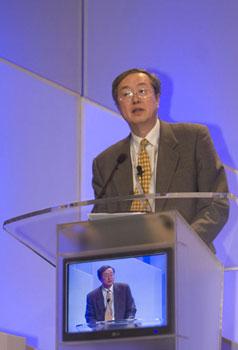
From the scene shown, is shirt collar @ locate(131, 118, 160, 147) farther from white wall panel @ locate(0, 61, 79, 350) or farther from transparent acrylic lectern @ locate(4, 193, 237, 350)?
white wall panel @ locate(0, 61, 79, 350)

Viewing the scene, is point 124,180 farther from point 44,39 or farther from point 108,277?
point 44,39

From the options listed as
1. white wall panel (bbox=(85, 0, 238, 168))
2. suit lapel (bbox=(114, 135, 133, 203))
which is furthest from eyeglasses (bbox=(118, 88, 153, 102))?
white wall panel (bbox=(85, 0, 238, 168))

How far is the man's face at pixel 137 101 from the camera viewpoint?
122 inches

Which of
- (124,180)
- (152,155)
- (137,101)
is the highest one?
(137,101)

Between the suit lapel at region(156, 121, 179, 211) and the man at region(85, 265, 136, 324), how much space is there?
666mm

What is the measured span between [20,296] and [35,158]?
25.9 inches

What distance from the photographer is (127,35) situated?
3990mm

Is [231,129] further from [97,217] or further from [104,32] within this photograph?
[97,217]

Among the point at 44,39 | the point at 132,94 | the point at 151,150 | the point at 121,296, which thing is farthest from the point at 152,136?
the point at 44,39

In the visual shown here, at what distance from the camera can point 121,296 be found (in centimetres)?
220

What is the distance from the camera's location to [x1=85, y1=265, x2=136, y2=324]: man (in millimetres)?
2191

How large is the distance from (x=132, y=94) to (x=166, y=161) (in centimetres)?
37

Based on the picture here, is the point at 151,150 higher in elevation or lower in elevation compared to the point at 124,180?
higher

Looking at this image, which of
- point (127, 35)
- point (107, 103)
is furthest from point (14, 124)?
point (127, 35)
